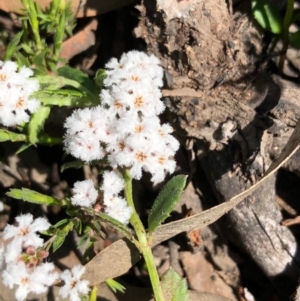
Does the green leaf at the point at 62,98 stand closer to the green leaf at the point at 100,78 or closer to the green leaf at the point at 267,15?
the green leaf at the point at 100,78

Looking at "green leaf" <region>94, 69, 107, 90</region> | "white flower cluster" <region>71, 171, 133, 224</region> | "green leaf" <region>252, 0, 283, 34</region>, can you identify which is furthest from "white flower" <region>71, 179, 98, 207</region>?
"green leaf" <region>252, 0, 283, 34</region>

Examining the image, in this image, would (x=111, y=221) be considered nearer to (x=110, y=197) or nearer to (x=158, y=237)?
(x=110, y=197)

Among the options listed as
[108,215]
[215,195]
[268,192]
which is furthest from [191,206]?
[108,215]

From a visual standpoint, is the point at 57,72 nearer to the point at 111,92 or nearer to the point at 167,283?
the point at 111,92

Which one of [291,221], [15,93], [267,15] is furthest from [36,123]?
[291,221]

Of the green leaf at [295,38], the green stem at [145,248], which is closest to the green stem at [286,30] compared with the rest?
the green leaf at [295,38]

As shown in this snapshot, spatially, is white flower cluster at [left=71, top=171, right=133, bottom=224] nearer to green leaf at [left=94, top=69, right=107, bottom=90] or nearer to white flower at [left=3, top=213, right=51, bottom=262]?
white flower at [left=3, top=213, right=51, bottom=262]

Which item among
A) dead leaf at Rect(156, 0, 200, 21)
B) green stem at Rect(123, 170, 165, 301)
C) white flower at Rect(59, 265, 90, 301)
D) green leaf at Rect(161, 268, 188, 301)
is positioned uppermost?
dead leaf at Rect(156, 0, 200, 21)
